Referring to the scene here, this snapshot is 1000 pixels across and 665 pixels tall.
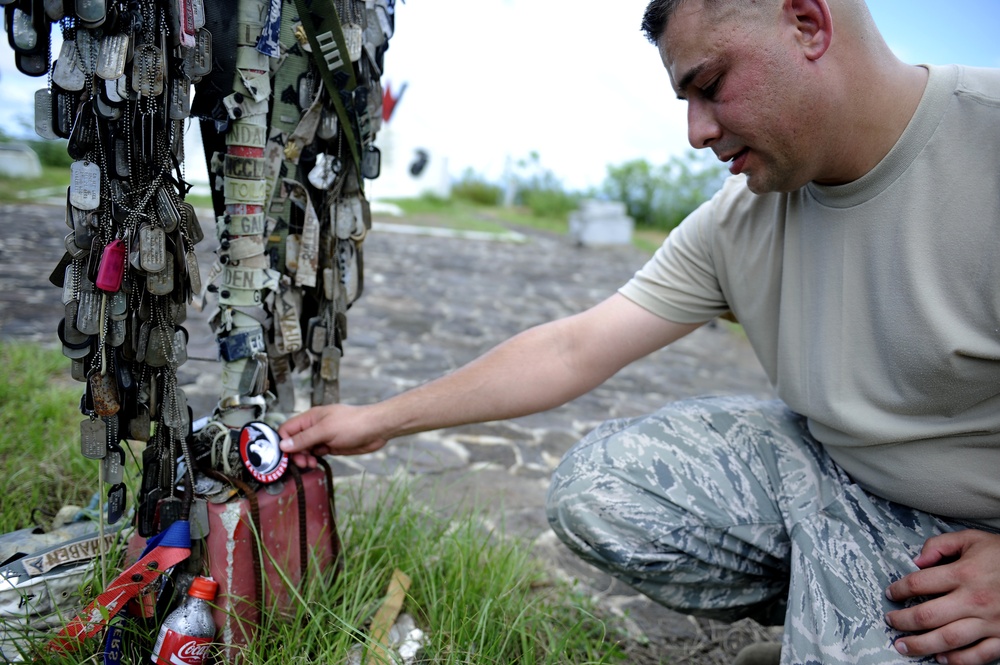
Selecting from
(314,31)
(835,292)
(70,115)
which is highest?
(314,31)

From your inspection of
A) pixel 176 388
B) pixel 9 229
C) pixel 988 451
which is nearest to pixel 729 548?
pixel 988 451

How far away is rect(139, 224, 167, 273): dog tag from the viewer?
1.34m

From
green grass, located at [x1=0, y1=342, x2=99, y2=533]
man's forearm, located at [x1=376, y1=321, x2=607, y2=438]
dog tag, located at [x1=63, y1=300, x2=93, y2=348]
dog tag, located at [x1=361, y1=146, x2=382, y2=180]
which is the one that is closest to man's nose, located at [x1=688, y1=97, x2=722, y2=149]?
man's forearm, located at [x1=376, y1=321, x2=607, y2=438]

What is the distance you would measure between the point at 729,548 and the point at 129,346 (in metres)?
1.41

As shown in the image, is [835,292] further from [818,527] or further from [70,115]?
[70,115]

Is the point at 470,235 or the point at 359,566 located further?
the point at 470,235

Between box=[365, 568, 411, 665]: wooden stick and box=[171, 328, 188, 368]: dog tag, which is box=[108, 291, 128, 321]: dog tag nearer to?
box=[171, 328, 188, 368]: dog tag

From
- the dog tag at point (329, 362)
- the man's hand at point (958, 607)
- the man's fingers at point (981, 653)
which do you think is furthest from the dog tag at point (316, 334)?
the man's fingers at point (981, 653)

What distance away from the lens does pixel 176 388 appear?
152cm

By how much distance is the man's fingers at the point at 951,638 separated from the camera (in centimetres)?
135

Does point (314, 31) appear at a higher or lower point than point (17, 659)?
higher

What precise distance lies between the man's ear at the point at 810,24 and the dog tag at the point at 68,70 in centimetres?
132

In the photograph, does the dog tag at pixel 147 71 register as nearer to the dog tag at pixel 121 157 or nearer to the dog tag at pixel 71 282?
the dog tag at pixel 121 157

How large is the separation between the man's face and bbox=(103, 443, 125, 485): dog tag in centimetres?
137
